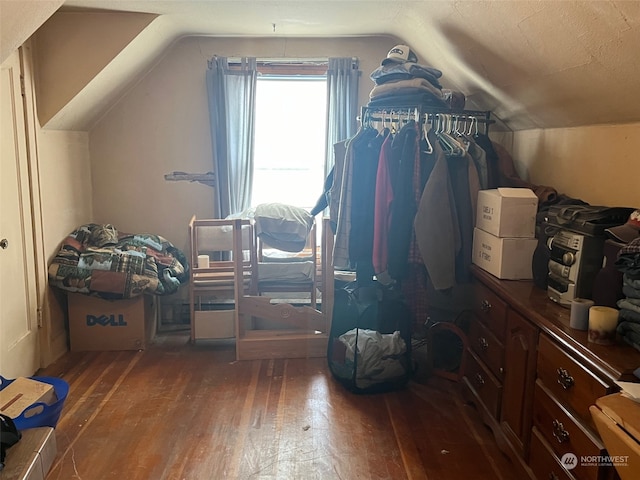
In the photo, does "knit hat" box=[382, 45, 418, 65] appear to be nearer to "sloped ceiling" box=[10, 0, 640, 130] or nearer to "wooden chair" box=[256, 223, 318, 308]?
"sloped ceiling" box=[10, 0, 640, 130]

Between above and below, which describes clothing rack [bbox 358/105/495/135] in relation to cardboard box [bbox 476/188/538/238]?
above

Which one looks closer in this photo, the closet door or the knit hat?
the closet door

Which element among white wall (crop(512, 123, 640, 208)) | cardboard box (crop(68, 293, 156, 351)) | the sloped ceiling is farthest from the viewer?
cardboard box (crop(68, 293, 156, 351))

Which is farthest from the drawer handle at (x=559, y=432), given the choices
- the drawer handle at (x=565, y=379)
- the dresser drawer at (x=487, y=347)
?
the dresser drawer at (x=487, y=347)

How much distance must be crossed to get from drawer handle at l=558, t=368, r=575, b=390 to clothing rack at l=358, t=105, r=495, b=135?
1631 millimetres

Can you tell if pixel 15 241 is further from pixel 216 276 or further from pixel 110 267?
pixel 216 276

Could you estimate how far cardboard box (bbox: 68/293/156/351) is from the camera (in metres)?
3.41

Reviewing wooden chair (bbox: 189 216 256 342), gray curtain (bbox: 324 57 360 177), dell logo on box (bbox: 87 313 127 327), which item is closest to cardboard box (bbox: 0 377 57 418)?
dell logo on box (bbox: 87 313 127 327)

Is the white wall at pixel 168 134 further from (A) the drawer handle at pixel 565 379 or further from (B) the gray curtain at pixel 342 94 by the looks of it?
(A) the drawer handle at pixel 565 379

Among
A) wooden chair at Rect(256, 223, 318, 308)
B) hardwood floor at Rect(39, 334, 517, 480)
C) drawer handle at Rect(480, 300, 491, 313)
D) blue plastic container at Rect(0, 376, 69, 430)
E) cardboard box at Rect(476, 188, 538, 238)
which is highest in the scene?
cardboard box at Rect(476, 188, 538, 238)

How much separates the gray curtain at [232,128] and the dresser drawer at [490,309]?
2.00 meters

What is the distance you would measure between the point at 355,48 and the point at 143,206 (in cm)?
203

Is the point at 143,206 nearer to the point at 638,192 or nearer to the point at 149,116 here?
the point at 149,116

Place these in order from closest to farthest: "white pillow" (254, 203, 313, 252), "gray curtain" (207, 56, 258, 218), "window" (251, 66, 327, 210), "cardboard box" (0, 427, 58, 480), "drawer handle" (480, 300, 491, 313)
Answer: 1. "cardboard box" (0, 427, 58, 480)
2. "drawer handle" (480, 300, 491, 313)
3. "white pillow" (254, 203, 313, 252)
4. "gray curtain" (207, 56, 258, 218)
5. "window" (251, 66, 327, 210)
